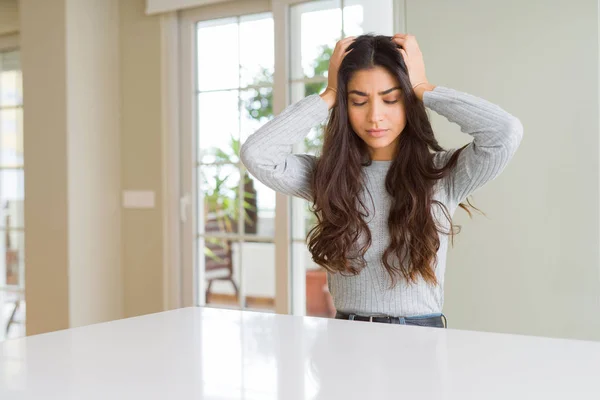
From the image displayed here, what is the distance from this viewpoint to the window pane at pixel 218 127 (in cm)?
334

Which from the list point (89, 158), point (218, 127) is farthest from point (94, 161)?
point (218, 127)

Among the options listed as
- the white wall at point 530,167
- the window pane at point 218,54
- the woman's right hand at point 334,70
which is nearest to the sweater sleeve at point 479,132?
the woman's right hand at point 334,70

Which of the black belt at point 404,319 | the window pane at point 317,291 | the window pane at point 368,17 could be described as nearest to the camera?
the black belt at point 404,319

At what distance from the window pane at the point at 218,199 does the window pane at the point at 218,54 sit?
45 centimetres

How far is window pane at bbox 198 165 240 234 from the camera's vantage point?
11.0ft

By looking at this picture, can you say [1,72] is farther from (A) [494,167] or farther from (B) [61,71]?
(A) [494,167]

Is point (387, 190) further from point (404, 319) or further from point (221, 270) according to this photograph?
point (221, 270)

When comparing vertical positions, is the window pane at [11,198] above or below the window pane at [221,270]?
above

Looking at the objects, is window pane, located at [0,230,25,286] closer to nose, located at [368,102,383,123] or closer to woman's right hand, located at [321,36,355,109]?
woman's right hand, located at [321,36,355,109]

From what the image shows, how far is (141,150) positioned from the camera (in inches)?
140

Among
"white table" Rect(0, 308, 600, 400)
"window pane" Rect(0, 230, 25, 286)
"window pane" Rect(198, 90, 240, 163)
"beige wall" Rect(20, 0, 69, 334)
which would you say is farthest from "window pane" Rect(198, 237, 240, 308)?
"white table" Rect(0, 308, 600, 400)

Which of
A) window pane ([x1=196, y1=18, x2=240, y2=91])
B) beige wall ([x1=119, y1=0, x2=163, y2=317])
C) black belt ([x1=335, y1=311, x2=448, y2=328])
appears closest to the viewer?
black belt ([x1=335, y1=311, x2=448, y2=328])

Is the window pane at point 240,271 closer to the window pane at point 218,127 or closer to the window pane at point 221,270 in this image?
the window pane at point 221,270

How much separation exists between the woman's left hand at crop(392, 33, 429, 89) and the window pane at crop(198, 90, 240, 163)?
1880mm
